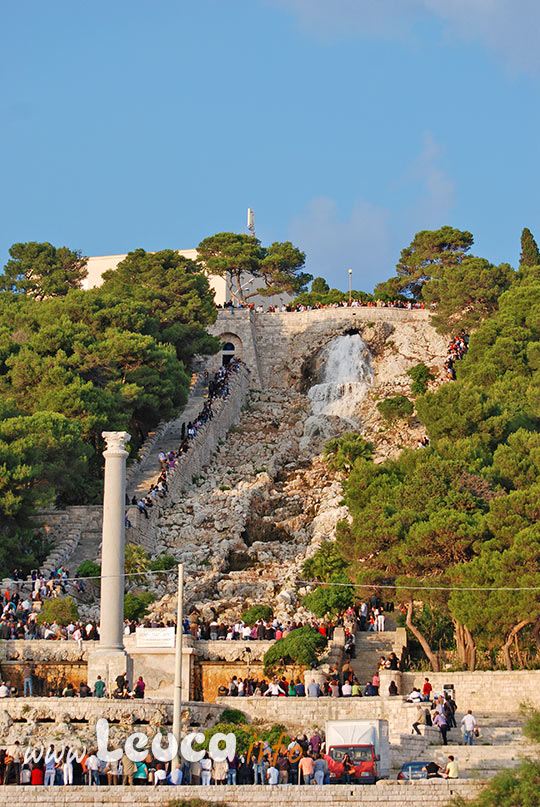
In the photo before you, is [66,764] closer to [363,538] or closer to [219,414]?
[363,538]

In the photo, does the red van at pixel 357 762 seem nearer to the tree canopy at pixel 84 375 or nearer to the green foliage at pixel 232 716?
the green foliage at pixel 232 716

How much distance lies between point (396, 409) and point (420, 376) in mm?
5689

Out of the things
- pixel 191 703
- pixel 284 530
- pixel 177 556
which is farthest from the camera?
pixel 284 530

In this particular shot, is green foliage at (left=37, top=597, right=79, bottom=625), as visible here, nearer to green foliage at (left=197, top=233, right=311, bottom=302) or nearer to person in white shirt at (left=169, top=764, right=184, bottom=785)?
person in white shirt at (left=169, top=764, right=184, bottom=785)

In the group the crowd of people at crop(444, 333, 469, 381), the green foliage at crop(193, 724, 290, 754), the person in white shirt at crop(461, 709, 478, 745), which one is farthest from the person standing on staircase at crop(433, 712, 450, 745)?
the crowd of people at crop(444, 333, 469, 381)

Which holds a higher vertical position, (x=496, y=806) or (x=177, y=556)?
(x=177, y=556)

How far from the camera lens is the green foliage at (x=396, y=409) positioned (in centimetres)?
6153

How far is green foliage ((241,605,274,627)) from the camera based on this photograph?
38562 millimetres

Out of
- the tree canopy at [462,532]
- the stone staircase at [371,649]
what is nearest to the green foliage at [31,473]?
the tree canopy at [462,532]

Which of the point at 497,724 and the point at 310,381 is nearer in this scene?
the point at 497,724

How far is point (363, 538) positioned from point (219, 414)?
24.0m

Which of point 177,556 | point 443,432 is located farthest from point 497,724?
point 443,432

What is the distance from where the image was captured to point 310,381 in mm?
75062

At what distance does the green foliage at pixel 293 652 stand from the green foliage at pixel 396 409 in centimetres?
2789
